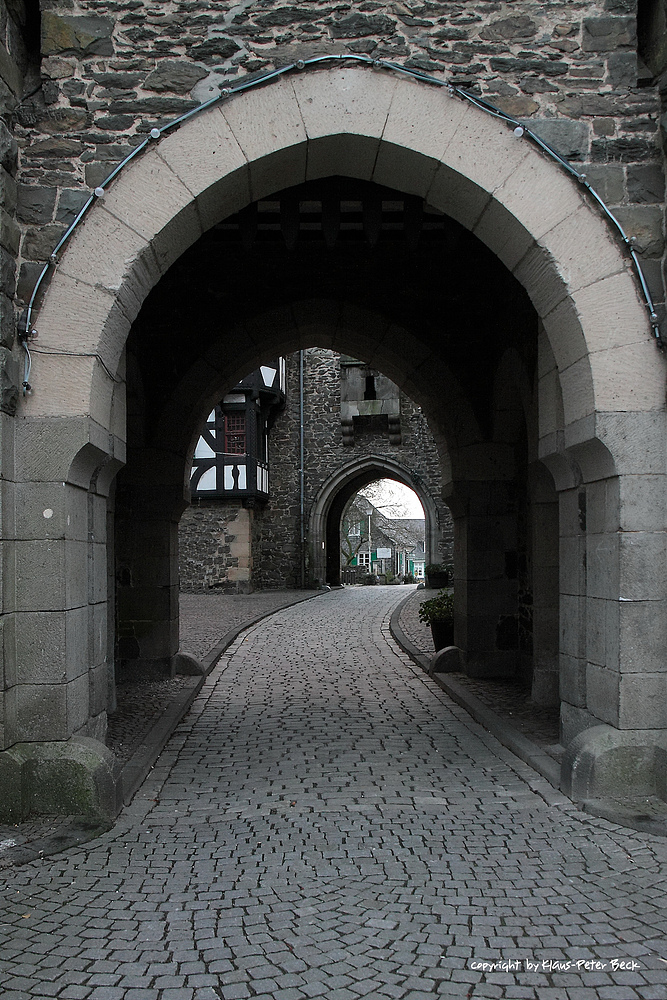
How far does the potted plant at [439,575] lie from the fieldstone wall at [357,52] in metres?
15.5

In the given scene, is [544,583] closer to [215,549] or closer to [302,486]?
[215,549]

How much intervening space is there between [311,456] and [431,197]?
57.7ft

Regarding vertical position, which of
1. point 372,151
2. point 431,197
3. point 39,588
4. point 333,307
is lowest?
point 39,588

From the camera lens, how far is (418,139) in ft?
13.1

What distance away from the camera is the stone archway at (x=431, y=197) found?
3744 mm

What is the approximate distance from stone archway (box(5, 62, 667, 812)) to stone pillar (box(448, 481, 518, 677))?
3323mm

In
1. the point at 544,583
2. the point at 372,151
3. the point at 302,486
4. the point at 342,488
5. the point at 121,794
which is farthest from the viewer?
the point at 342,488

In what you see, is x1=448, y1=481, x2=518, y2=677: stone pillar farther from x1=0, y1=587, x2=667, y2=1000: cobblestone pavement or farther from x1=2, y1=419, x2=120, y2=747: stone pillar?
x1=2, y1=419, x2=120, y2=747: stone pillar

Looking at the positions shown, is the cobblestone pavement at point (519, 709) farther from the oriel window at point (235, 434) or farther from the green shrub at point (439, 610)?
the oriel window at point (235, 434)

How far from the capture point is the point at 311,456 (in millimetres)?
21891

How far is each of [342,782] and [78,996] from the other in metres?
2.16

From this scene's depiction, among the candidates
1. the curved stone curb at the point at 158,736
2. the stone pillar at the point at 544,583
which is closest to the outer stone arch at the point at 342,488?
the curved stone curb at the point at 158,736

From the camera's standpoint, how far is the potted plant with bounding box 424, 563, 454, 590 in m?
19.2

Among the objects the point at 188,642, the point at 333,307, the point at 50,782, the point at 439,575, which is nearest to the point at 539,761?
the point at 50,782
